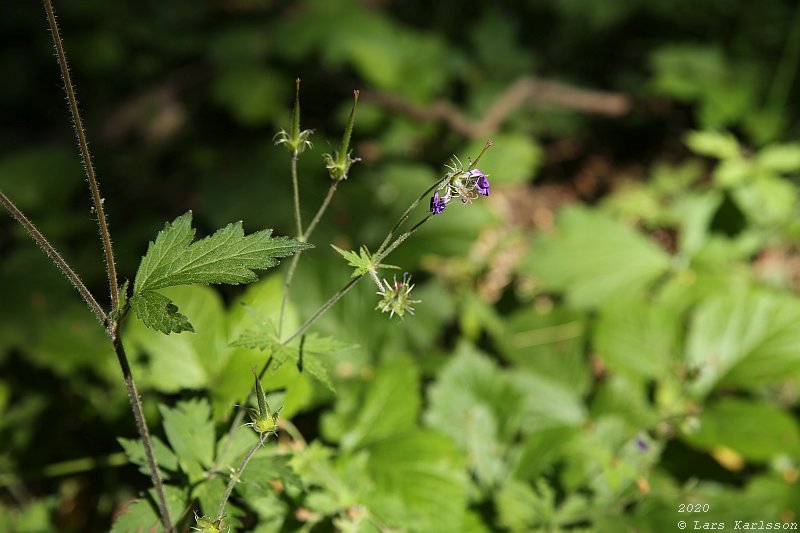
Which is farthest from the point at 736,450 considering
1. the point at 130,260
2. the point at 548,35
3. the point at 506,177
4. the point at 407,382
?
the point at 548,35

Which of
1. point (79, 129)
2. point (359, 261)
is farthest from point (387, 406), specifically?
point (79, 129)

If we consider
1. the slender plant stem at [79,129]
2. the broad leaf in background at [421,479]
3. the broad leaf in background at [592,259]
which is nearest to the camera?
the slender plant stem at [79,129]

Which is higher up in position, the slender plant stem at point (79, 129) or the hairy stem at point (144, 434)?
the slender plant stem at point (79, 129)

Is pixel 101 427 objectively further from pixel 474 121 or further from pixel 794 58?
pixel 794 58

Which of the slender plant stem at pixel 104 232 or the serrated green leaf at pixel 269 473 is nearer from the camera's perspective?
the slender plant stem at pixel 104 232

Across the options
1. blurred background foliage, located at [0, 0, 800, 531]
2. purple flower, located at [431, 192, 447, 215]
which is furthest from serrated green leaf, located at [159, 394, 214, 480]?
purple flower, located at [431, 192, 447, 215]

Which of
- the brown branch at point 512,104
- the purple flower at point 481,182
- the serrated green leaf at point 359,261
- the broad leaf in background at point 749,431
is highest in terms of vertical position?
the brown branch at point 512,104

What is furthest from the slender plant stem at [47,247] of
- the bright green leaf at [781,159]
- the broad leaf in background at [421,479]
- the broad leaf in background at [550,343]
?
the bright green leaf at [781,159]

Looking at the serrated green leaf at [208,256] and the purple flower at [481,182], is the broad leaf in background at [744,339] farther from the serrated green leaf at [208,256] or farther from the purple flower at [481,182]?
the serrated green leaf at [208,256]

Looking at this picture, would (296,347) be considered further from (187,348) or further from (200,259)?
(187,348)
